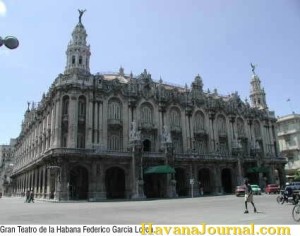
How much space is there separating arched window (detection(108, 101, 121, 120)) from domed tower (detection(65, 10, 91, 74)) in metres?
7.25

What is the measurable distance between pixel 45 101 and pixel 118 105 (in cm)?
1529

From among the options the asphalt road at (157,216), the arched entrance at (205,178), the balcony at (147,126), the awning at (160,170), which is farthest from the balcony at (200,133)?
A: the asphalt road at (157,216)

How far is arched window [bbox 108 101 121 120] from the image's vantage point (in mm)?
54312

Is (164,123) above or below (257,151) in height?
above

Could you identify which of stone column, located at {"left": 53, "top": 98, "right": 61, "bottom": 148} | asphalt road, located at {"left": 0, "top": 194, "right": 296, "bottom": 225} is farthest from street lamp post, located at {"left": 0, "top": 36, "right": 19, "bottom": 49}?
stone column, located at {"left": 53, "top": 98, "right": 61, "bottom": 148}

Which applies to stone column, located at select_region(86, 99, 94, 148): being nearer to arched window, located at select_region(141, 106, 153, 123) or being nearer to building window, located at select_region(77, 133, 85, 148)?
building window, located at select_region(77, 133, 85, 148)

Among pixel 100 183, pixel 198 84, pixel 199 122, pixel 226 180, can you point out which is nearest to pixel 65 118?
pixel 100 183

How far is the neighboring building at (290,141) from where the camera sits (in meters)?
80.4

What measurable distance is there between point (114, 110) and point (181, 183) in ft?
58.9

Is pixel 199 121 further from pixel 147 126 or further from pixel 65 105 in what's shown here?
pixel 65 105

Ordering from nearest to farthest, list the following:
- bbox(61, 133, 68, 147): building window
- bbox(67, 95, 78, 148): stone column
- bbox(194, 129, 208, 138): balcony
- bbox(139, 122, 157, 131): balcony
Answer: bbox(67, 95, 78, 148): stone column → bbox(61, 133, 68, 147): building window → bbox(139, 122, 157, 131): balcony → bbox(194, 129, 208, 138): balcony

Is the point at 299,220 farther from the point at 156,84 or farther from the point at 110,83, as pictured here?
the point at 156,84

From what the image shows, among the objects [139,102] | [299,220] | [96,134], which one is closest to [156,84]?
[139,102]

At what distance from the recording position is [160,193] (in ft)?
177
